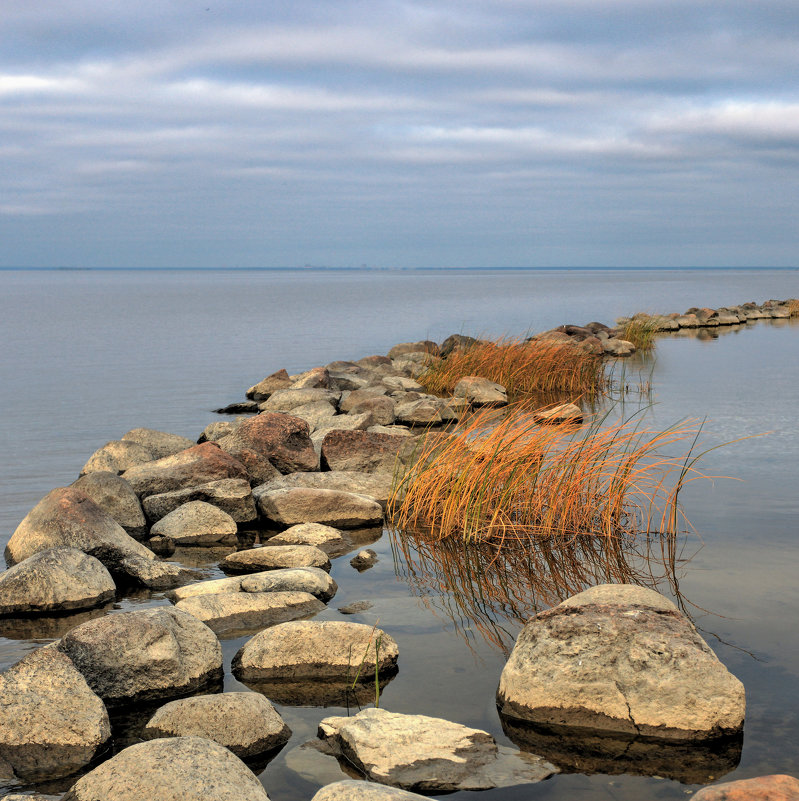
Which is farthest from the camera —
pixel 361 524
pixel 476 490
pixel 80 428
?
pixel 80 428

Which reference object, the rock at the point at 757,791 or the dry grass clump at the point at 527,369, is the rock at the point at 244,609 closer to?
the rock at the point at 757,791

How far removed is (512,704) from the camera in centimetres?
449

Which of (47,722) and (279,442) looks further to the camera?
(279,442)

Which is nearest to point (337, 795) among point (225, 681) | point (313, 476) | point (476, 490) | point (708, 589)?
point (225, 681)

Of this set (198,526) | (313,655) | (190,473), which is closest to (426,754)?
(313,655)

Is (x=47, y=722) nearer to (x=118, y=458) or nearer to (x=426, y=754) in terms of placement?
(x=426, y=754)

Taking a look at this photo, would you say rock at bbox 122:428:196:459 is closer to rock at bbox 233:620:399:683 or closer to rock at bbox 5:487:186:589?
rock at bbox 5:487:186:589

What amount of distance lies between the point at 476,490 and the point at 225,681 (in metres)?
3.22

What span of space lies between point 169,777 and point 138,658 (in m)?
1.44

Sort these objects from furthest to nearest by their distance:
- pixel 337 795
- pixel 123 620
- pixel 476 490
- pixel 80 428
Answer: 1. pixel 80 428
2. pixel 476 490
3. pixel 123 620
4. pixel 337 795

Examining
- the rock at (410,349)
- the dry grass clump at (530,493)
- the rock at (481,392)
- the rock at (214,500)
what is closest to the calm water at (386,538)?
the dry grass clump at (530,493)

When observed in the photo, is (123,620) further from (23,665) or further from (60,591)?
(60,591)

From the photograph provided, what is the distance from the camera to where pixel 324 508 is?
8.27m

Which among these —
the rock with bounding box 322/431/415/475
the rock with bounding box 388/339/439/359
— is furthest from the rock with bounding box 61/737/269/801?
the rock with bounding box 388/339/439/359
